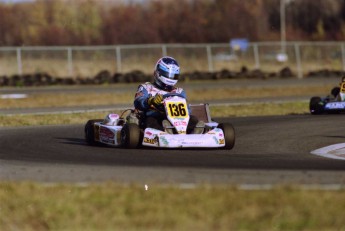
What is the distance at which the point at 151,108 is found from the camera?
12.2 m

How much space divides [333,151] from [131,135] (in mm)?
2590

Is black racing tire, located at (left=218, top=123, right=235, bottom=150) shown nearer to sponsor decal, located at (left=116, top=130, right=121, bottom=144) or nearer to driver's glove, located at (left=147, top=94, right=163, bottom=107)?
driver's glove, located at (left=147, top=94, right=163, bottom=107)

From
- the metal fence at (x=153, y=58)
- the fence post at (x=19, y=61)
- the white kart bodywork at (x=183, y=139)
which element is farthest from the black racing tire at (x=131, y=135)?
the fence post at (x=19, y=61)

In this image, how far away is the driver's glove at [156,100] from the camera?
11.9m

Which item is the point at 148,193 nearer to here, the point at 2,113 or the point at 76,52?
the point at 2,113

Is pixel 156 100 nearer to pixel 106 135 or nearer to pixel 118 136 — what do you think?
pixel 118 136

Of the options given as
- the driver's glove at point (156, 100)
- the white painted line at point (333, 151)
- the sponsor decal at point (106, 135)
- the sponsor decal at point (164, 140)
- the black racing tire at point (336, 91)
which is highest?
the driver's glove at point (156, 100)

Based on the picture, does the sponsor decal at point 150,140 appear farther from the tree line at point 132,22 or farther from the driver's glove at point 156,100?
the tree line at point 132,22

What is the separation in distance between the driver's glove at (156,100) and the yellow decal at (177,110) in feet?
0.58

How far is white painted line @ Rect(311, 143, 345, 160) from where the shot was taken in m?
10.9

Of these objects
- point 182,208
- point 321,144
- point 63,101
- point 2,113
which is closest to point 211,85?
point 63,101

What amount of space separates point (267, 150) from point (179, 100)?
133cm

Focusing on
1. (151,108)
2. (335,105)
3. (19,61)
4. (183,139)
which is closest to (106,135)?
(151,108)

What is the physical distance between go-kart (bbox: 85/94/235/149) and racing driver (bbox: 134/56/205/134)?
8 centimetres
